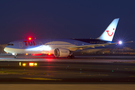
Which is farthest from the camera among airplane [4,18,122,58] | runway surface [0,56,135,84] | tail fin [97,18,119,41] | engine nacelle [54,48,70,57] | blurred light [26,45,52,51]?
tail fin [97,18,119,41]

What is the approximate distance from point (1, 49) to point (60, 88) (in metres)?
114

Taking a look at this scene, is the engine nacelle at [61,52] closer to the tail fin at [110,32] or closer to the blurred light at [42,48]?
the blurred light at [42,48]

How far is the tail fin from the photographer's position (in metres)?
51.4

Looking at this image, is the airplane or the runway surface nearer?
the runway surface

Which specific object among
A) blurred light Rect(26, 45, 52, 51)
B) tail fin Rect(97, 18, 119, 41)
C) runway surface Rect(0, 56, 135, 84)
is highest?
tail fin Rect(97, 18, 119, 41)

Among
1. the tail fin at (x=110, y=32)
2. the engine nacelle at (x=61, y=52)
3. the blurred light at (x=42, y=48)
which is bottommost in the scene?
the engine nacelle at (x=61, y=52)

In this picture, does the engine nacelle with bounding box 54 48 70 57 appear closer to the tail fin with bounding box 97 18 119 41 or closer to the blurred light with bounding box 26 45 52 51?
the blurred light with bounding box 26 45 52 51

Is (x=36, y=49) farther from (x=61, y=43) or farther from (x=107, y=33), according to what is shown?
(x=107, y=33)

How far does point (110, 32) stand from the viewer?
51.8 m

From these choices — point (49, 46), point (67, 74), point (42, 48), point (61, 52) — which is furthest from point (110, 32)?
point (67, 74)

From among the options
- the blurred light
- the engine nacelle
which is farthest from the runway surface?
the blurred light

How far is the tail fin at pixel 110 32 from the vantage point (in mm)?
51406

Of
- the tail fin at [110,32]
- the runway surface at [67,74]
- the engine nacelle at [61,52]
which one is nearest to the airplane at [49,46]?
the engine nacelle at [61,52]

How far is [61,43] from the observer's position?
4572 cm
